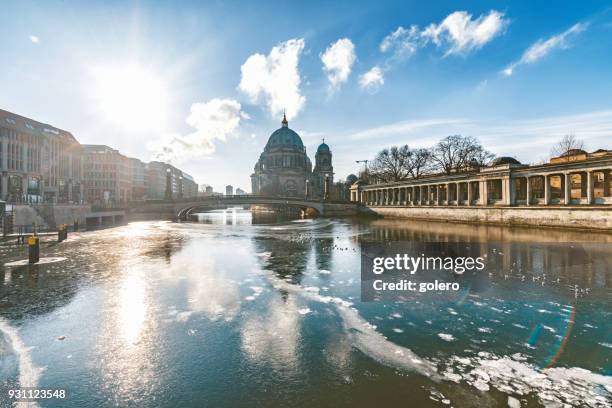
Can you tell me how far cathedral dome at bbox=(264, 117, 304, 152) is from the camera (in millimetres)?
167250

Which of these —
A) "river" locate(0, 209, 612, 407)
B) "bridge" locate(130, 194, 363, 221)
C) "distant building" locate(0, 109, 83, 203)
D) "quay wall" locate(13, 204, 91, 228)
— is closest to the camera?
"river" locate(0, 209, 612, 407)

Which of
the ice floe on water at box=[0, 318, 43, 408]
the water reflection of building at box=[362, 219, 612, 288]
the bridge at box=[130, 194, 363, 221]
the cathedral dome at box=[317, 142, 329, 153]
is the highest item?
the cathedral dome at box=[317, 142, 329, 153]

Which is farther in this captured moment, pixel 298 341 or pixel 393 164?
pixel 393 164

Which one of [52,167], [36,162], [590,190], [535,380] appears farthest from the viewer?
[52,167]

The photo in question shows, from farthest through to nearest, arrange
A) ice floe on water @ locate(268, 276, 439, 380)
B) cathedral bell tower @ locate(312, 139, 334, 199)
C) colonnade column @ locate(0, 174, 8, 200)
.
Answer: cathedral bell tower @ locate(312, 139, 334, 199) → colonnade column @ locate(0, 174, 8, 200) → ice floe on water @ locate(268, 276, 439, 380)

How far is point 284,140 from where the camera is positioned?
169000 mm

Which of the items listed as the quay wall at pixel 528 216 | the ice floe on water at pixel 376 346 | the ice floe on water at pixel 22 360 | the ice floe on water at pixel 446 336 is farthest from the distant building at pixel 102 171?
the ice floe on water at pixel 446 336

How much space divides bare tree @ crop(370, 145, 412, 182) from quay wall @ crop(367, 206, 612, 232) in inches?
1136

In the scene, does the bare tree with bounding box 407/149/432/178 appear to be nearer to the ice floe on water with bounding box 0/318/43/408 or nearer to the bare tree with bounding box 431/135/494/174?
the bare tree with bounding box 431/135/494/174

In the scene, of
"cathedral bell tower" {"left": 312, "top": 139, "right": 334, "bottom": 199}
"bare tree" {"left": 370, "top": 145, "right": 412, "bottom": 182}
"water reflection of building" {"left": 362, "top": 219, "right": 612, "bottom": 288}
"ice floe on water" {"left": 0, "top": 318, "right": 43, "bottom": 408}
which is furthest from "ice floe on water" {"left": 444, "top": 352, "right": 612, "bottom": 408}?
"cathedral bell tower" {"left": 312, "top": 139, "right": 334, "bottom": 199}

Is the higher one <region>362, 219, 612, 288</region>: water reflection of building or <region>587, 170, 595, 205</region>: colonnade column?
<region>587, 170, 595, 205</region>: colonnade column

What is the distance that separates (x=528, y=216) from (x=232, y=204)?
60.2 m

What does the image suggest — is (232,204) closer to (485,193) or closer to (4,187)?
(4,187)

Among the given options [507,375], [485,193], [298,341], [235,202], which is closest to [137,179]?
[235,202]
